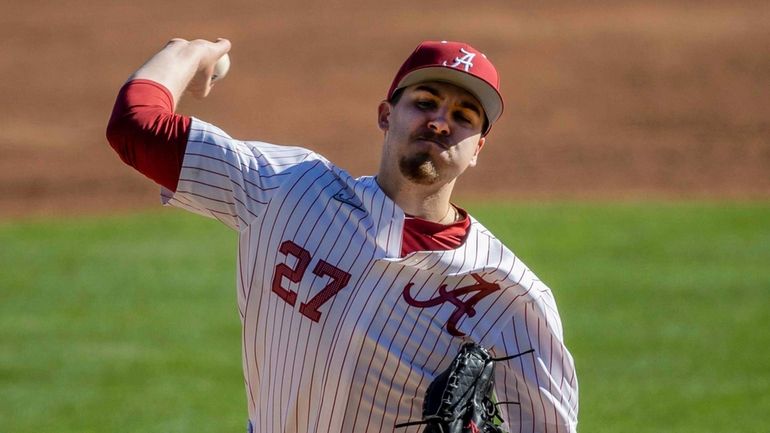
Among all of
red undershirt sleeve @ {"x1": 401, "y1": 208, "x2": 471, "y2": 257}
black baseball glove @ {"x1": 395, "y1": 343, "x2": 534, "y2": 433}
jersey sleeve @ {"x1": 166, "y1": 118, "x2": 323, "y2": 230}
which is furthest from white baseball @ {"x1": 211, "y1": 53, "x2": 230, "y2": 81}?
black baseball glove @ {"x1": 395, "y1": 343, "x2": 534, "y2": 433}

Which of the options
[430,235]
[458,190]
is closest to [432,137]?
[430,235]

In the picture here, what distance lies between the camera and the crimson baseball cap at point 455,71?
10.3 feet

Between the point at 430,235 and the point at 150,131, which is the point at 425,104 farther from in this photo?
the point at 150,131

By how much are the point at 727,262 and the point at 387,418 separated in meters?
8.19

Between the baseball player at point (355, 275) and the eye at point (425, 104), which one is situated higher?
the eye at point (425, 104)

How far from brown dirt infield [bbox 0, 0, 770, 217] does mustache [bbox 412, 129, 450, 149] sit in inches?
407

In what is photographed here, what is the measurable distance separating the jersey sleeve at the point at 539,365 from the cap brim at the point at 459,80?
1.63ft

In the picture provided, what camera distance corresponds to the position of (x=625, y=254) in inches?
437

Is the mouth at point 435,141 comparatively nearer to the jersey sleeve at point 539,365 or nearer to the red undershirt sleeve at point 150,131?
the jersey sleeve at point 539,365

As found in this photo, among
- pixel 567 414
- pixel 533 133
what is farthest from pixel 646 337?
pixel 533 133

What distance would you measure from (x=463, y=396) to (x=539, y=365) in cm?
31

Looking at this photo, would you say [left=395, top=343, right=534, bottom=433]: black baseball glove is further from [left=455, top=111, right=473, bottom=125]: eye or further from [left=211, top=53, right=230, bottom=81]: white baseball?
[left=211, top=53, right=230, bottom=81]: white baseball

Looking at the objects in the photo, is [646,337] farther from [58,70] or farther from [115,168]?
[58,70]

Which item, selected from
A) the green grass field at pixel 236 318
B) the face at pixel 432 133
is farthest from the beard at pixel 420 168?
the green grass field at pixel 236 318
